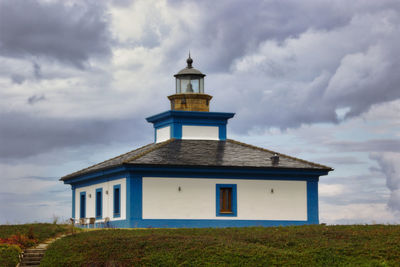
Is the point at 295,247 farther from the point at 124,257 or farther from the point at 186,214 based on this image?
the point at 186,214

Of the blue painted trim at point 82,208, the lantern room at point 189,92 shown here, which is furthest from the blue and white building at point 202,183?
the blue painted trim at point 82,208

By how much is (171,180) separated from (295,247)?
439 inches

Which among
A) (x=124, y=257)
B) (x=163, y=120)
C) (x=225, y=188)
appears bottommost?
(x=124, y=257)

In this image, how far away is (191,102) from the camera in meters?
41.5

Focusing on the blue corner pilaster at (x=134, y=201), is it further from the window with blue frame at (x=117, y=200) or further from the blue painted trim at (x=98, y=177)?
the window with blue frame at (x=117, y=200)

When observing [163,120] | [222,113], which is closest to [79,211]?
[163,120]

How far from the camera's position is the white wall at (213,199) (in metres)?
34.0

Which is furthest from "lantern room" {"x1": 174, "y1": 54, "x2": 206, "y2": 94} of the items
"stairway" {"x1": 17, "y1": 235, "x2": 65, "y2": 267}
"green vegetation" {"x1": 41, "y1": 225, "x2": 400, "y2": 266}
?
"stairway" {"x1": 17, "y1": 235, "x2": 65, "y2": 267}

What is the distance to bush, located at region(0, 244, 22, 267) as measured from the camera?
82.6 feet

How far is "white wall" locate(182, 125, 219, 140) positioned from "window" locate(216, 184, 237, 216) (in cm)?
495

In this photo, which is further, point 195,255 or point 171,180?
point 171,180

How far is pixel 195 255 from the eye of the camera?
2303cm

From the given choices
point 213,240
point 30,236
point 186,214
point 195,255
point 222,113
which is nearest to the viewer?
point 195,255

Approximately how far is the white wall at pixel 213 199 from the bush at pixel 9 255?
831cm
